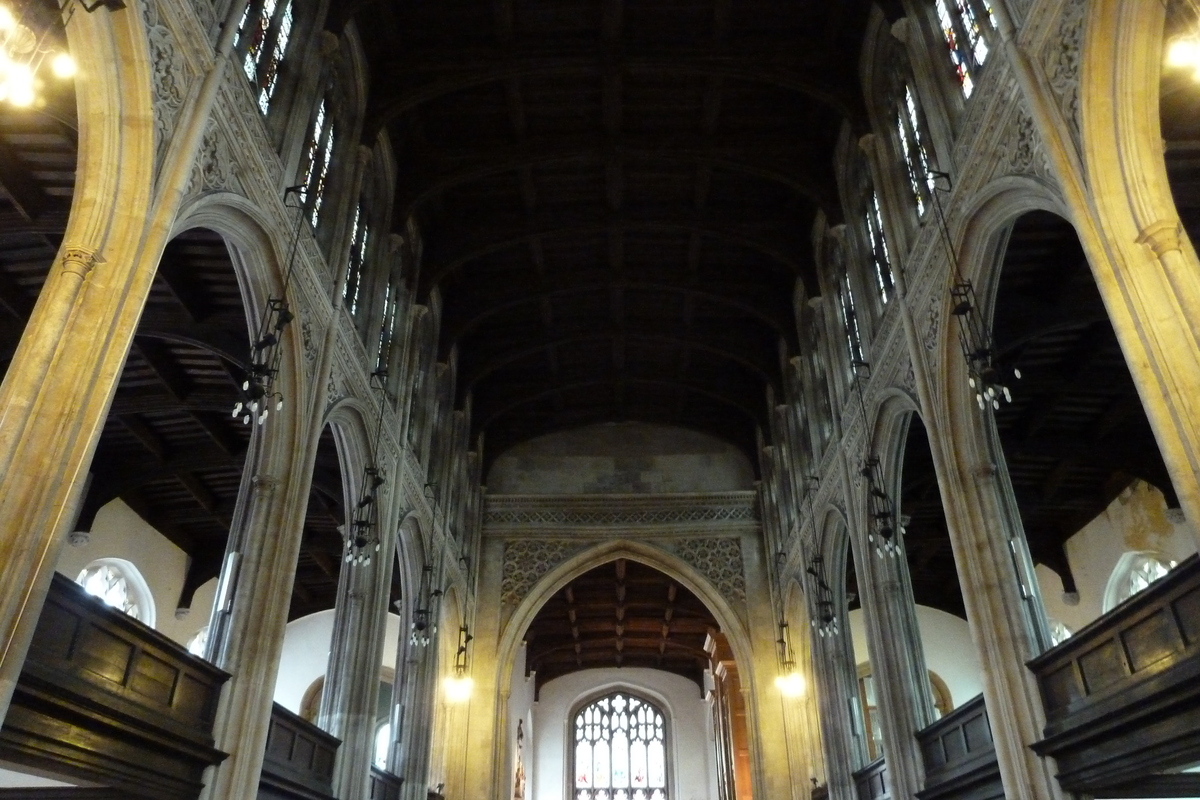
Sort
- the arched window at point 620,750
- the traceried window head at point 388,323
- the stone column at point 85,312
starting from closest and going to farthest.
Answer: the stone column at point 85,312 → the traceried window head at point 388,323 → the arched window at point 620,750

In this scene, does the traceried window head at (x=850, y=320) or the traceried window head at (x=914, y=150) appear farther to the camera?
the traceried window head at (x=850, y=320)

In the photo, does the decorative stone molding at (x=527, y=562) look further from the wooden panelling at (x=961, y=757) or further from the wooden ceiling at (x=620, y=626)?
the wooden panelling at (x=961, y=757)

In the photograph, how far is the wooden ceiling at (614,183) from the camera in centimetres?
1385

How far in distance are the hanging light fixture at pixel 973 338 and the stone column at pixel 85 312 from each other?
21.5 feet

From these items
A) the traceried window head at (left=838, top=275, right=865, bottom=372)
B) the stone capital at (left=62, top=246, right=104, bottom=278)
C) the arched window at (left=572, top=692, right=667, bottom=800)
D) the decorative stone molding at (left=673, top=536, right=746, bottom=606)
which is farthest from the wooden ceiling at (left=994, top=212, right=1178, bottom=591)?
the arched window at (left=572, top=692, right=667, bottom=800)

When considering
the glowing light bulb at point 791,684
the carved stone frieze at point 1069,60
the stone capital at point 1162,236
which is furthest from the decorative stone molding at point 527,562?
the stone capital at point 1162,236

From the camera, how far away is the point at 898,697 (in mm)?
12797

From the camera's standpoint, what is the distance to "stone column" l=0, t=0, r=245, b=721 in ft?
17.9

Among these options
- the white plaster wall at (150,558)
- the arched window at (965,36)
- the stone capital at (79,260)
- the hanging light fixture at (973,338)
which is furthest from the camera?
the white plaster wall at (150,558)

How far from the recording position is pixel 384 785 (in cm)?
1468

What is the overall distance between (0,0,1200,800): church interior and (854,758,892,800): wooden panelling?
0.58ft

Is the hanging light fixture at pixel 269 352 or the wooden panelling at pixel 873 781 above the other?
the hanging light fixture at pixel 269 352

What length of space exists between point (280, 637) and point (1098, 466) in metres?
12.8

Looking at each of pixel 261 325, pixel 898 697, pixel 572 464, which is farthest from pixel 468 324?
→ pixel 898 697
